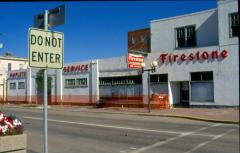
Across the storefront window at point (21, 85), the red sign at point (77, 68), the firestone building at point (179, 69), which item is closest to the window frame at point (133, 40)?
the red sign at point (77, 68)

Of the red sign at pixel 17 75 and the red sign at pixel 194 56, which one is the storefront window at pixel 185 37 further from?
the red sign at pixel 17 75

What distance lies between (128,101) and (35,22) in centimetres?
2726

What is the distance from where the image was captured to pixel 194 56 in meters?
29.3

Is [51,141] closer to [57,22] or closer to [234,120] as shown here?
[57,22]

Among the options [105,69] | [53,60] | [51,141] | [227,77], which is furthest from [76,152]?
[105,69]

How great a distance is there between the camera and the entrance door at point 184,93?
3104cm

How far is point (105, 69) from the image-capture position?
37.4 metres

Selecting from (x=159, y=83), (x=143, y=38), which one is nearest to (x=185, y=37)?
(x=159, y=83)

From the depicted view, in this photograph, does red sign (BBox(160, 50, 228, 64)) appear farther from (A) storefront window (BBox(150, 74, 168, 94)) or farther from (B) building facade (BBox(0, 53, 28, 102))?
(B) building facade (BBox(0, 53, 28, 102))

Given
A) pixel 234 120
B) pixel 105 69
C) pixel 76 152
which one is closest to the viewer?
pixel 76 152

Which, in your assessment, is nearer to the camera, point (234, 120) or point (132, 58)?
point (234, 120)

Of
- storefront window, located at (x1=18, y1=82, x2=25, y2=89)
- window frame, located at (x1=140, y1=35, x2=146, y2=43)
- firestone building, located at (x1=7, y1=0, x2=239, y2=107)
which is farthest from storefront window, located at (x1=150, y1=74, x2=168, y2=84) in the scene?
storefront window, located at (x1=18, y1=82, x2=25, y2=89)

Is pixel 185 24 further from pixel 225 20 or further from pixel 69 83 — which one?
pixel 69 83

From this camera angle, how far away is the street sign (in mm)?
6289
